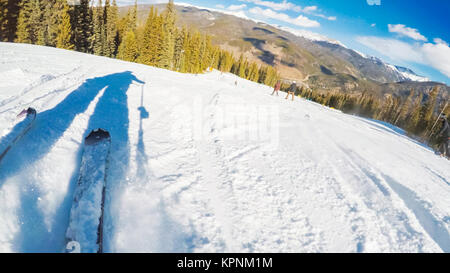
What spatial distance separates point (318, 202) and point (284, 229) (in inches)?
55.1

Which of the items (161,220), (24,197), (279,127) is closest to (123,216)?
(161,220)

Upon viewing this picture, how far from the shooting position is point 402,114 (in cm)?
7769

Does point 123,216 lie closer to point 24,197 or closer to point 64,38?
point 24,197

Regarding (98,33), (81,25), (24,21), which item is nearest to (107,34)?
(98,33)

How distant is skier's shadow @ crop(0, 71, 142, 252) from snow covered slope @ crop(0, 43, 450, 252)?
2cm

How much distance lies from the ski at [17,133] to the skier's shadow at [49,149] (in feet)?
0.39

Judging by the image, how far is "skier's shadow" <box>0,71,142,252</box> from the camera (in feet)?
9.69

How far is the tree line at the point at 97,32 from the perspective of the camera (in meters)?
35.0

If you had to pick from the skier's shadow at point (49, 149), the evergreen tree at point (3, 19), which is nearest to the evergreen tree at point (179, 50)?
the evergreen tree at point (3, 19)

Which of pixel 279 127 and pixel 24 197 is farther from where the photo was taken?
pixel 279 127

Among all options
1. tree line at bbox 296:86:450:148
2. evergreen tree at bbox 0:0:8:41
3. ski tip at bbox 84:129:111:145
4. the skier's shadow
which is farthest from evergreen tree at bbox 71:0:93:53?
tree line at bbox 296:86:450:148

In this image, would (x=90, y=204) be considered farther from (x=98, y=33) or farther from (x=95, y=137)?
(x=98, y=33)

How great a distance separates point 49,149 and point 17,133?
2.24ft

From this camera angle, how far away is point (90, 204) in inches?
127
